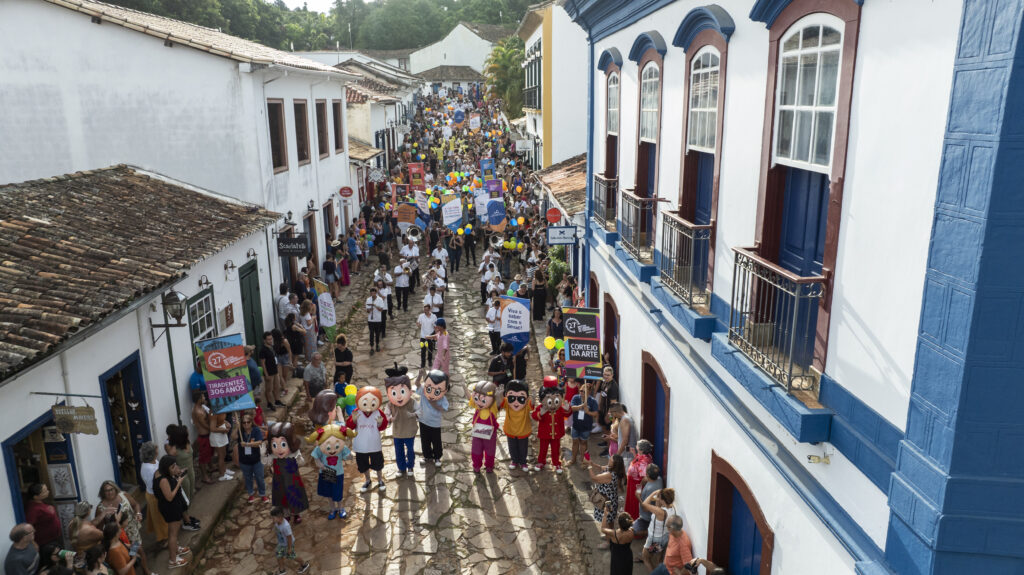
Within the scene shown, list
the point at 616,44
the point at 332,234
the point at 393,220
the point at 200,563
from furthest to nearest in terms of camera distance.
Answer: the point at 393,220 → the point at 332,234 → the point at 616,44 → the point at 200,563

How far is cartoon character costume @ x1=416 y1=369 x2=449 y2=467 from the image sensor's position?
33.6 ft

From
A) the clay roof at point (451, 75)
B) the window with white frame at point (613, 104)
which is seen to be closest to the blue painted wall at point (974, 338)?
the window with white frame at point (613, 104)

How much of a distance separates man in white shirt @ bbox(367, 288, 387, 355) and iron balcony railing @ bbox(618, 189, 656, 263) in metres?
6.28

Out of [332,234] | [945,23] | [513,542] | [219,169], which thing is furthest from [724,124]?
[332,234]

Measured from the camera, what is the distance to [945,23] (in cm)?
354

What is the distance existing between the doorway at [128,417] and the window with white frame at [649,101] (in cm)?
737

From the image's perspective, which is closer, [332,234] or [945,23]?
[945,23]

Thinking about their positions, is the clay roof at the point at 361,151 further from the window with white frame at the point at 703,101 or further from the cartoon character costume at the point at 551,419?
the window with white frame at the point at 703,101

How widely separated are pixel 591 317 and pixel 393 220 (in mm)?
14666

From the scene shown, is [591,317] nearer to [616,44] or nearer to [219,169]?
[616,44]

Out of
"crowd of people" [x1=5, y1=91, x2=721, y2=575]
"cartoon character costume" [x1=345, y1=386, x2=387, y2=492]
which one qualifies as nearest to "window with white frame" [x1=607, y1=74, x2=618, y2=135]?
"crowd of people" [x1=5, y1=91, x2=721, y2=575]

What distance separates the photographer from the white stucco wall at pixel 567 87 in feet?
77.5

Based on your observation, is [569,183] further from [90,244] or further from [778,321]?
[778,321]

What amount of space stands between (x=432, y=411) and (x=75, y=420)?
15.7ft
